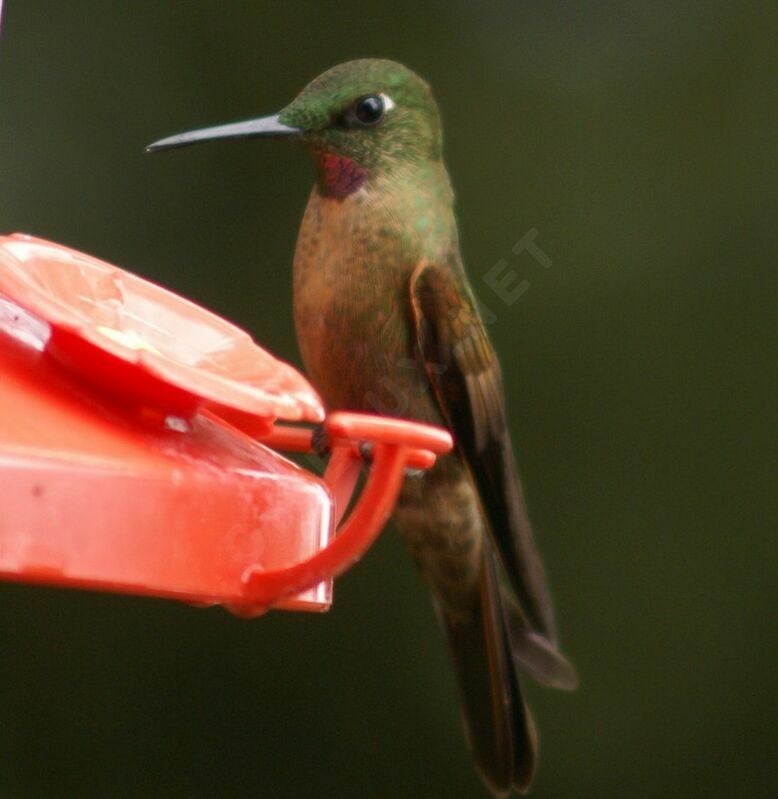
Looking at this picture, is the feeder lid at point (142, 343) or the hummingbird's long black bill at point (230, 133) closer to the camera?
the feeder lid at point (142, 343)

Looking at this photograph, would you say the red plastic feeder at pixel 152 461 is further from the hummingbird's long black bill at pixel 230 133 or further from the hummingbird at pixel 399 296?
the hummingbird at pixel 399 296

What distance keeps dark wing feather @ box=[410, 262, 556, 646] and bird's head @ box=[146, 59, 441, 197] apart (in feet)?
0.85

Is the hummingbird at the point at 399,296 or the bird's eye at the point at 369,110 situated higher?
the bird's eye at the point at 369,110

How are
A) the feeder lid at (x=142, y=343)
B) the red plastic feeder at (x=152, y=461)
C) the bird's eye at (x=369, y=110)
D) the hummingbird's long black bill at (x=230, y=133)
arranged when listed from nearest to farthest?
the red plastic feeder at (x=152, y=461) → the feeder lid at (x=142, y=343) → the hummingbird's long black bill at (x=230, y=133) → the bird's eye at (x=369, y=110)

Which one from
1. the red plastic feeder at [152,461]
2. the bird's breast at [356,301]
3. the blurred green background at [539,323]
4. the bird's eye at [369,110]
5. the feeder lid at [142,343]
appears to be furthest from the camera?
the blurred green background at [539,323]

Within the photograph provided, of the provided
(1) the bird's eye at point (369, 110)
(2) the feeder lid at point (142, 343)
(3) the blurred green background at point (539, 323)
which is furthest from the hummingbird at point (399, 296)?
(3) the blurred green background at point (539, 323)

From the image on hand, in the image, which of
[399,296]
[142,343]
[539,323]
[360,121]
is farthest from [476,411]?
[142,343]

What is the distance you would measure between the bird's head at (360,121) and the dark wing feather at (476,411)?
26cm

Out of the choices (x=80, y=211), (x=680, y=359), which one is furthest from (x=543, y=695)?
(x=80, y=211)

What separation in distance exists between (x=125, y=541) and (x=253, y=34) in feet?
11.0

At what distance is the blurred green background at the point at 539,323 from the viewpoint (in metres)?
4.29

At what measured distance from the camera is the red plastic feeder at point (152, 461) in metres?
1.31

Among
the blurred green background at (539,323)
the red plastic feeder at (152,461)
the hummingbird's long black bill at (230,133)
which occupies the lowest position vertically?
the blurred green background at (539,323)

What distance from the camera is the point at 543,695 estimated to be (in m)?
4.51
